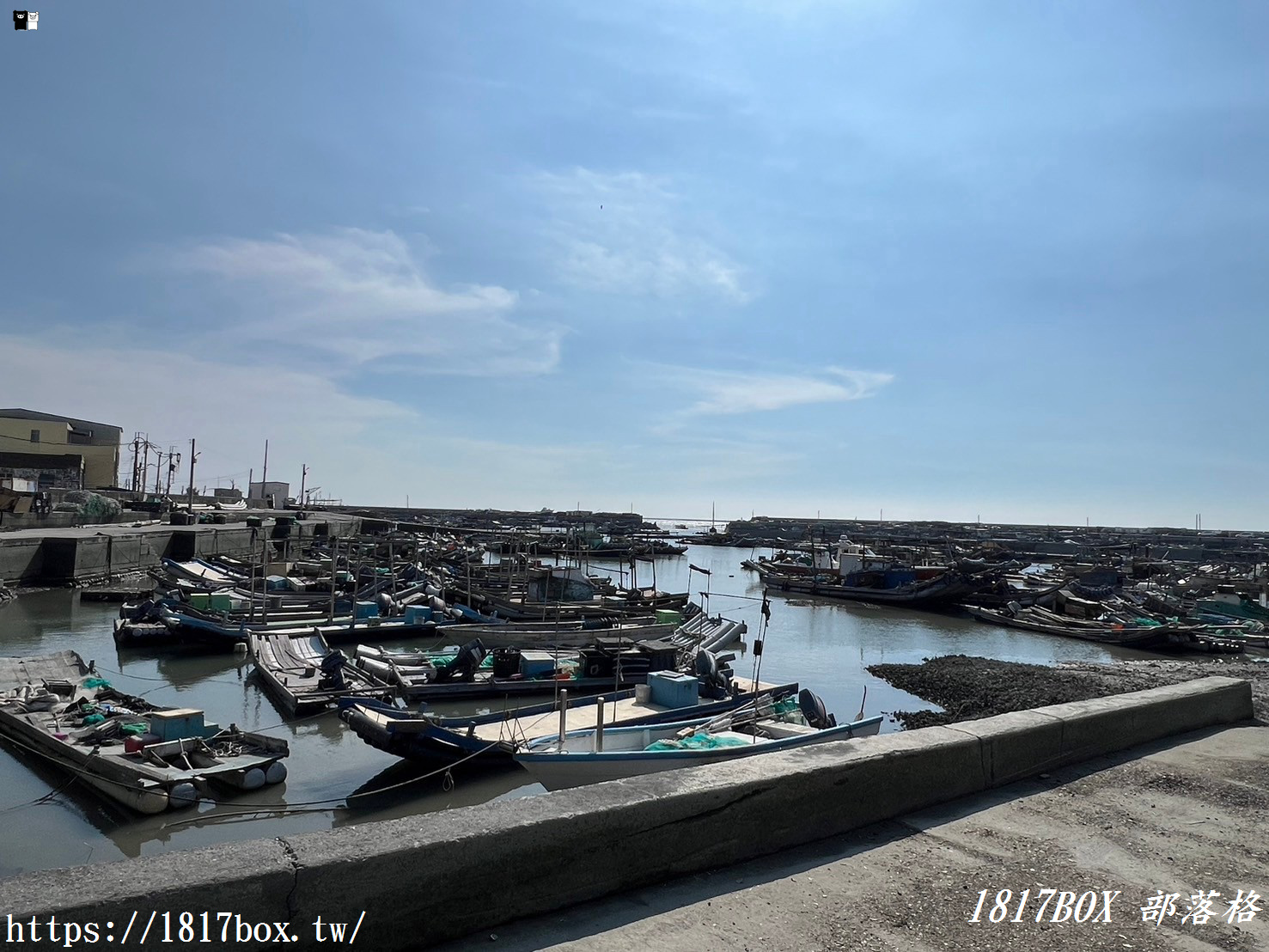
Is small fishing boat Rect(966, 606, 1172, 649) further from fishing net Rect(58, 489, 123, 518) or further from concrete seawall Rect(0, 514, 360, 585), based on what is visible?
fishing net Rect(58, 489, 123, 518)

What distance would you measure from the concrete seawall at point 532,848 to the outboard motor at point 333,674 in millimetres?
17130

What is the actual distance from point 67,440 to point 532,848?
9166 centimetres

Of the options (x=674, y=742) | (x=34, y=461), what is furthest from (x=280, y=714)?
(x=34, y=461)

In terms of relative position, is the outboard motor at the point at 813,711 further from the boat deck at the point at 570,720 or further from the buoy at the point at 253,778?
the buoy at the point at 253,778

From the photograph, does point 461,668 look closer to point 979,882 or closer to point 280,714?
point 280,714

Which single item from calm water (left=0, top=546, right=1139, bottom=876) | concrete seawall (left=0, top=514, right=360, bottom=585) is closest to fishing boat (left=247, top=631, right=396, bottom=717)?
calm water (left=0, top=546, right=1139, bottom=876)

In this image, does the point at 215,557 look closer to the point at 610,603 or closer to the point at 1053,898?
the point at 610,603

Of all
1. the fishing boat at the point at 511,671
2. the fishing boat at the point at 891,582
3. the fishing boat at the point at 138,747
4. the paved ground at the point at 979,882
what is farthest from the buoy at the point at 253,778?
the fishing boat at the point at 891,582

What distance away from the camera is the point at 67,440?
253ft

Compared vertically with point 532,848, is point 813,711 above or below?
below

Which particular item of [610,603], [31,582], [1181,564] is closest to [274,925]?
[610,603]

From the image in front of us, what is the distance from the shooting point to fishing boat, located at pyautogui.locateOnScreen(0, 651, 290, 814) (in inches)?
484

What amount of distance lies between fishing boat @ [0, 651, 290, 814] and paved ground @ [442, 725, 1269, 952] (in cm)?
1170

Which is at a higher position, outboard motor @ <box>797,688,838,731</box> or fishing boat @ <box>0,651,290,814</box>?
outboard motor @ <box>797,688,838,731</box>
